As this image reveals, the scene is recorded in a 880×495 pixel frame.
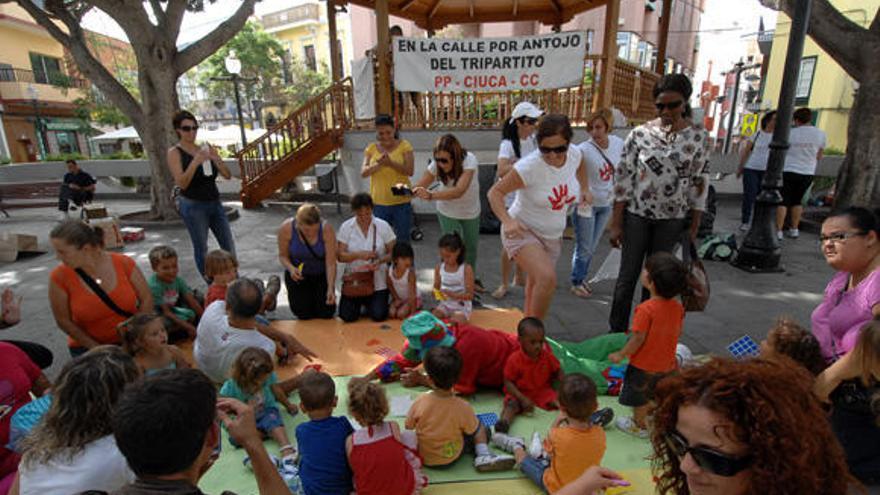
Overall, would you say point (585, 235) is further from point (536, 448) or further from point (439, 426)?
point (439, 426)

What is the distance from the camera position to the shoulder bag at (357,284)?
4.24 meters

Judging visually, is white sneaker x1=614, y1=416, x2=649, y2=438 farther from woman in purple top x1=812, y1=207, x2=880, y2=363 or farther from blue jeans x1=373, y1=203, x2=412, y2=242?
blue jeans x1=373, y1=203, x2=412, y2=242

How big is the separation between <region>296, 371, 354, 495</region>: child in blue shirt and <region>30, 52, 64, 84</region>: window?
99.9 ft

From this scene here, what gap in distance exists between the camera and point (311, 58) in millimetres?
37938

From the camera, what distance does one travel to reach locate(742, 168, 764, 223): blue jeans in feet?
22.9

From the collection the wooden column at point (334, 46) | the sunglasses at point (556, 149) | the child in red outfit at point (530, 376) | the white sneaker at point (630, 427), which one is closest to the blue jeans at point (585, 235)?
the sunglasses at point (556, 149)

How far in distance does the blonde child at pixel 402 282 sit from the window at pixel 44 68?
2884 centimetres

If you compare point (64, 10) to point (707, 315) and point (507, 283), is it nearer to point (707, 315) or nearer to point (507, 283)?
point (507, 283)

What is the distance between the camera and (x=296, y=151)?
9.71 meters

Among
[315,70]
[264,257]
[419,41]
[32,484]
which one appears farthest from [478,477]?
[315,70]

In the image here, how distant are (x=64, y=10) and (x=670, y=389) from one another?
11.2 meters

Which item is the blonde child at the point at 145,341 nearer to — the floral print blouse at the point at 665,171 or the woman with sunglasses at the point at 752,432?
the woman with sunglasses at the point at 752,432

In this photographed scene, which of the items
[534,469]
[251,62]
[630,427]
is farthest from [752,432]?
[251,62]

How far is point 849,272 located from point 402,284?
323cm
